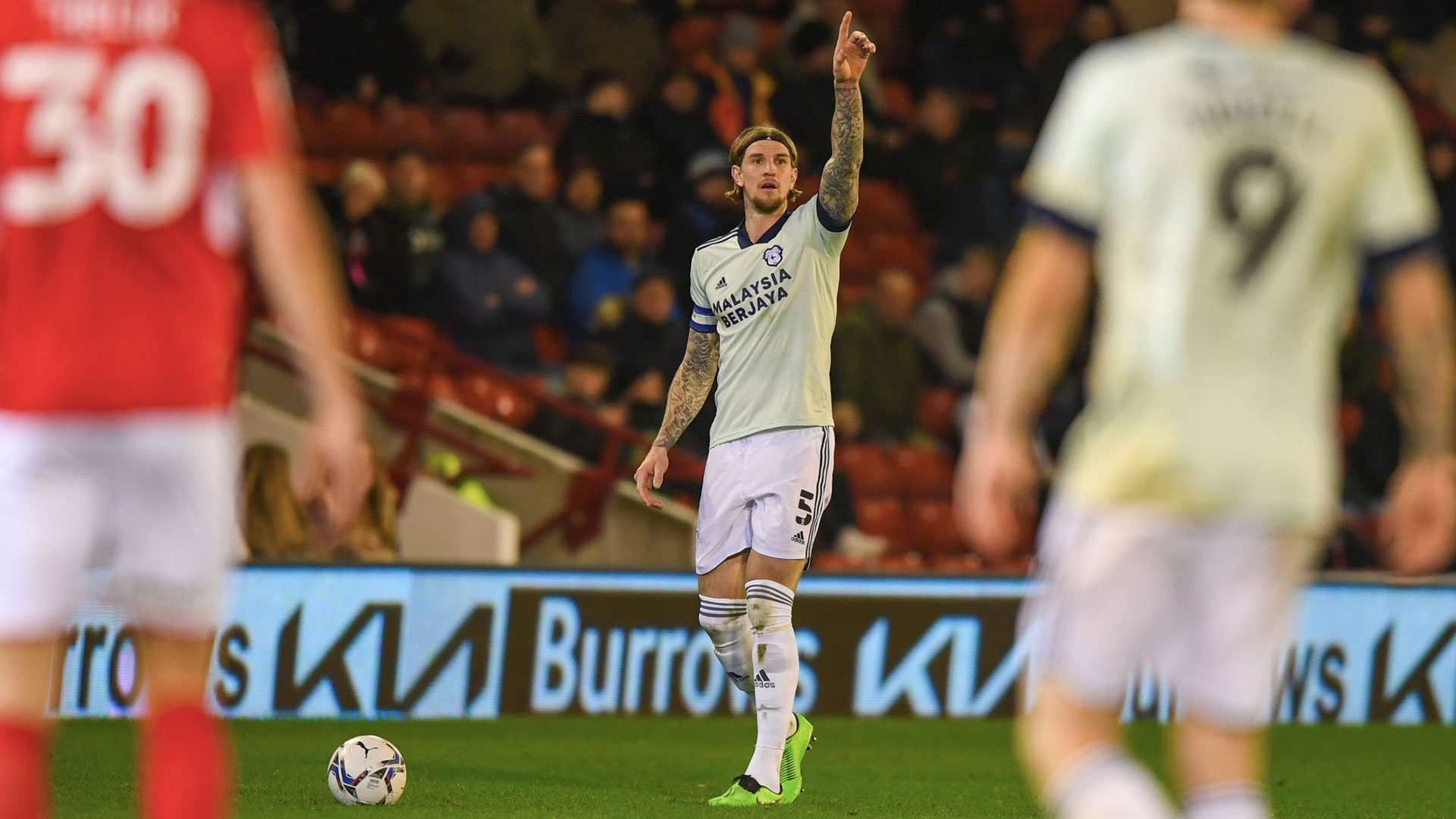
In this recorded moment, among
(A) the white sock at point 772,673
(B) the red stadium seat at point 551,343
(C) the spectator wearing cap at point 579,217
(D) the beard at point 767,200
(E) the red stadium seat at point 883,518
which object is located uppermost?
(C) the spectator wearing cap at point 579,217

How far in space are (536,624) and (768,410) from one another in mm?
3761

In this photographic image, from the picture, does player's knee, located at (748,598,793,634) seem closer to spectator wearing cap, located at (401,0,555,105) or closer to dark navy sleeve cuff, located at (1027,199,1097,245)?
dark navy sleeve cuff, located at (1027,199,1097,245)

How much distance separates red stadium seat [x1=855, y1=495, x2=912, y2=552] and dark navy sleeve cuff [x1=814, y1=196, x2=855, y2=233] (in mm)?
6712

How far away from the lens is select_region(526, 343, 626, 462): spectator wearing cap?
13469 millimetres

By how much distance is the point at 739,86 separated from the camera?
52.6ft

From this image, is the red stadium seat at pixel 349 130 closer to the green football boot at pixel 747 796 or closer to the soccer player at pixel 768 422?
the soccer player at pixel 768 422

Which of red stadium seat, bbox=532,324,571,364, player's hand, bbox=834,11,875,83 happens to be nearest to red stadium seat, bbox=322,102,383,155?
red stadium seat, bbox=532,324,571,364

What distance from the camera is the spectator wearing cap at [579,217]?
568 inches

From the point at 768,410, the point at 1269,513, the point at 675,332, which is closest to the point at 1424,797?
the point at 768,410

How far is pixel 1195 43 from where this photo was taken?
11.1 ft

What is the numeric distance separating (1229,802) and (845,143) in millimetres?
4401

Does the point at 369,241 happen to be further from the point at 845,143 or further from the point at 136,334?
the point at 136,334

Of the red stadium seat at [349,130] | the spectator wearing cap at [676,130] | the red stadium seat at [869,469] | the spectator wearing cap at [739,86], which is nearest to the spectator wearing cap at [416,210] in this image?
the red stadium seat at [349,130]

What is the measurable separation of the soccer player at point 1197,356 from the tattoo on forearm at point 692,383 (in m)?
4.73
